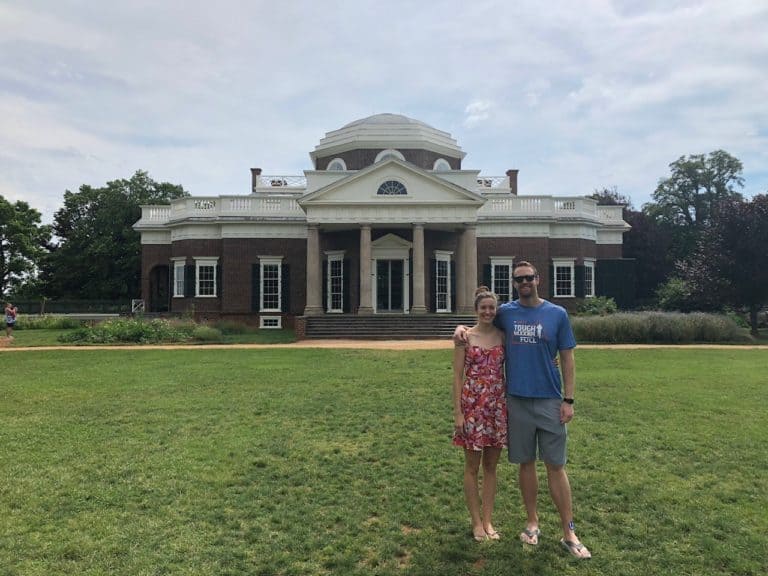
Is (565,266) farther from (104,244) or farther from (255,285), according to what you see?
(104,244)

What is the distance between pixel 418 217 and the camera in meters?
24.8

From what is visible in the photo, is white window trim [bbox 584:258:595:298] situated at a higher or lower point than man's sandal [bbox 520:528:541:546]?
higher

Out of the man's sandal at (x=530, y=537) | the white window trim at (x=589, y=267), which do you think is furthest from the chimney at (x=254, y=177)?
the man's sandal at (x=530, y=537)

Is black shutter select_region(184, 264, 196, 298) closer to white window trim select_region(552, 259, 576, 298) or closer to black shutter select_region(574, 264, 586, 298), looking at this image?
white window trim select_region(552, 259, 576, 298)

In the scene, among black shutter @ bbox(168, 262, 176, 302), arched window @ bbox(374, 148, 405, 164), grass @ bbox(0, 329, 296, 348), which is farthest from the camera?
arched window @ bbox(374, 148, 405, 164)

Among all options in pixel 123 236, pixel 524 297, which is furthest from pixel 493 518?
pixel 123 236

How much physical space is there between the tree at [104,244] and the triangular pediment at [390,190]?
21.7 metres

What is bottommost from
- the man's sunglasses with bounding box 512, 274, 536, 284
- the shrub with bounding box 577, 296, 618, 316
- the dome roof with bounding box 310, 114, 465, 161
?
the shrub with bounding box 577, 296, 618, 316

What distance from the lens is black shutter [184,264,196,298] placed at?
2806cm

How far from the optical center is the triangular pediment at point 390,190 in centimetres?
2472

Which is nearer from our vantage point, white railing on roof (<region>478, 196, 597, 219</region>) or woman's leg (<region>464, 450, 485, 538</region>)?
woman's leg (<region>464, 450, 485, 538</region>)

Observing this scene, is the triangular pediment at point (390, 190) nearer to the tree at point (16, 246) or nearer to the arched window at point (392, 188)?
the arched window at point (392, 188)

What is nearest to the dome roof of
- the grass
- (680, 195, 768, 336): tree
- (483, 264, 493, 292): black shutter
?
(483, 264, 493, 292): black shutter

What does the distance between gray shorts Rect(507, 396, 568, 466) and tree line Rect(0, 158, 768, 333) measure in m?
24.5
